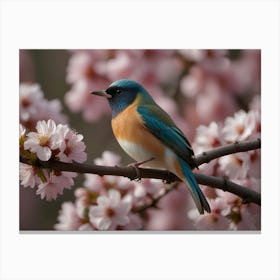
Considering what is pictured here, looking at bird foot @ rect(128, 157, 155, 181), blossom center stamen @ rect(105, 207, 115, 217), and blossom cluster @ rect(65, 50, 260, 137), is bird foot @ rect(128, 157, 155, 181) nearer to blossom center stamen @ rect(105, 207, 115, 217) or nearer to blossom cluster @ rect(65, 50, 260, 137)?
blossom center stamen @ rect(105, 207, 115, 217)

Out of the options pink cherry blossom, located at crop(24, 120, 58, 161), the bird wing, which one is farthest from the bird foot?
pink cherry blossom, located at crop(24, 120, 58, 161)

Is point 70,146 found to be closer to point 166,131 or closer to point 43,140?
A: point 43,140

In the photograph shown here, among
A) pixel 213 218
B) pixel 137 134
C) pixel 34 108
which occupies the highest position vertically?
pixel 34 108

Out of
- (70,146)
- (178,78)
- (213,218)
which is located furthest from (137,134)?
(178,78)
